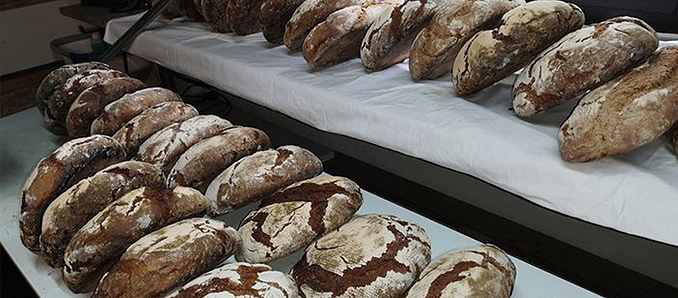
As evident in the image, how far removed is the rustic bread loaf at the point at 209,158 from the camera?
1138mm

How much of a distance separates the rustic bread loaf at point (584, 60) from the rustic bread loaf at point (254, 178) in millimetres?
412

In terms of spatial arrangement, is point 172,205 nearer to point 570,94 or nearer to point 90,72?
point 570,94

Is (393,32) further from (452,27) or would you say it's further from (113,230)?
(113,230)

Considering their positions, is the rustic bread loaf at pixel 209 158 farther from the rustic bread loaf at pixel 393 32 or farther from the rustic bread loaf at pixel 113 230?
the rustic bread loaf at pixel 393 32

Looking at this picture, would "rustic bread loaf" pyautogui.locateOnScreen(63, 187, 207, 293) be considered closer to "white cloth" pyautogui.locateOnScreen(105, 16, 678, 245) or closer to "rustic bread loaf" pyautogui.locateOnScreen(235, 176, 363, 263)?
"rustic bread loaf" pyautogui.locateOnScreen(235, 176, 363, 263)

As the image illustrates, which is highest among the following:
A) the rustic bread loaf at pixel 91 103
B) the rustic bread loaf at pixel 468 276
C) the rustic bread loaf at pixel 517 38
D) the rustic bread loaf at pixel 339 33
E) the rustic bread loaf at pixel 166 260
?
the rustic bread loaf at pixel 517 38

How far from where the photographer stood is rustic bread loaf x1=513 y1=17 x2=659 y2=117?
0.95 metres

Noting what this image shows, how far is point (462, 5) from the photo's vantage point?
3.91 ft

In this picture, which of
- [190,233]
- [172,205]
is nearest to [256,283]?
[190,233]

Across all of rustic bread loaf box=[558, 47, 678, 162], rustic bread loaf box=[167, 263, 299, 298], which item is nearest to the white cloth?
rustic bread loaf box=[558, 47, 678, 162]

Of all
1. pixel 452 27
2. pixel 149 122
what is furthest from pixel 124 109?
pixel 452 27

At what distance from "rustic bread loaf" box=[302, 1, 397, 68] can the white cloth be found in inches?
1.7

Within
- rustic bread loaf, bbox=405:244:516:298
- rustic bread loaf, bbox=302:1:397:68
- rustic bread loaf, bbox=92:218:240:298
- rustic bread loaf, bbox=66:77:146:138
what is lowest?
rustic bread loaf, bbox=66:77:146:138

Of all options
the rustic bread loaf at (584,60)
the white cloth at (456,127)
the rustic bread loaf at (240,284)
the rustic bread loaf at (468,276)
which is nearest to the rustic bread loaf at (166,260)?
the rustic bread loaf at (240,284)
